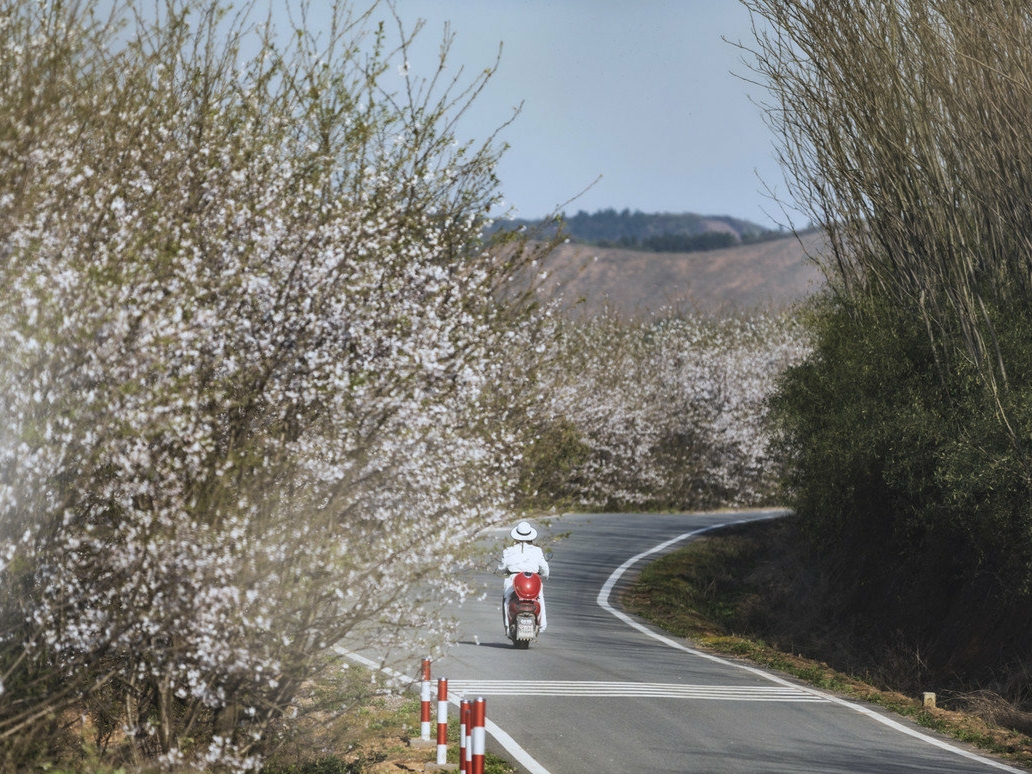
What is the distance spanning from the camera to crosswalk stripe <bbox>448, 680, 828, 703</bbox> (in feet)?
41.0

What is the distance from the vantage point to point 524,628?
49.8 feet

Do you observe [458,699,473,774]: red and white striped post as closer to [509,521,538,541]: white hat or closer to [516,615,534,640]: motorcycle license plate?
[509,521,538,541]: white hat

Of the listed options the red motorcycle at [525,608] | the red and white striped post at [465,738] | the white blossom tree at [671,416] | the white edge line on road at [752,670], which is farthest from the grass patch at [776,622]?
the white blossom tree at [671,416]

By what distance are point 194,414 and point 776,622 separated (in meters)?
17.0

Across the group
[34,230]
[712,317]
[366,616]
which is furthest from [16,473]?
[712,317]

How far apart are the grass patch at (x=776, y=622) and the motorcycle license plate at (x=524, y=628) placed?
3494 mm

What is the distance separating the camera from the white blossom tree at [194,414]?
650cm

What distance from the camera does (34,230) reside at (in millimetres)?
6836

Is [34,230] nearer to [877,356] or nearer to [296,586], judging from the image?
[296,586]

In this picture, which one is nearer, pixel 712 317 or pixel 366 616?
pixel 366 616

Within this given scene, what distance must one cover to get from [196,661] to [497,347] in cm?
441

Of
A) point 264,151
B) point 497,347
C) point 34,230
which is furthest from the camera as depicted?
point 497,347

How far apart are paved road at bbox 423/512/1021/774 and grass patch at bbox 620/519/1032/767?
2.16 feet

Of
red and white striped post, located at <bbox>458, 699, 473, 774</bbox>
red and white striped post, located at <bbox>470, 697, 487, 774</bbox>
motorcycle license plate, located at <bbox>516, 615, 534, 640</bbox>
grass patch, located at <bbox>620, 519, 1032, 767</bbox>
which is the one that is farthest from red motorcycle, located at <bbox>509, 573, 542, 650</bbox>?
red and white striped post, located at <bbox>470, 697, 487, 774</bbox>
